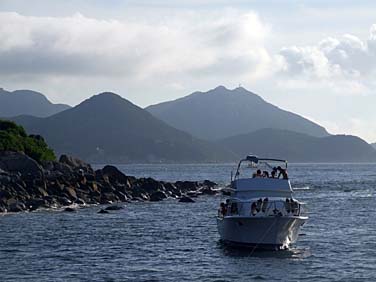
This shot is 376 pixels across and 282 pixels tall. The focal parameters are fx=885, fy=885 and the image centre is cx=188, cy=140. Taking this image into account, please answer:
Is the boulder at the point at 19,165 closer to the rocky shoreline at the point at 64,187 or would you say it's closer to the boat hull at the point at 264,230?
the rocky shoreline at the point at 64,187

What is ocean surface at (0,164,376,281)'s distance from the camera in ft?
116

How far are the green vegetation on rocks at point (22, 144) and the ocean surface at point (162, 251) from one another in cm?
3227

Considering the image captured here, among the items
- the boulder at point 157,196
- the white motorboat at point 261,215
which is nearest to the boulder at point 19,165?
the boulder at point 157,196

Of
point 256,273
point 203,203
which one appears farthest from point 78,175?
point 256,273

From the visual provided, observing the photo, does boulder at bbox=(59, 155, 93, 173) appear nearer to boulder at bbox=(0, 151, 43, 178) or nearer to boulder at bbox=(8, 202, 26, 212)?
boulder at bbox=(0, 151, 43, 178)

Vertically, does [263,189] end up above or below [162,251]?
above

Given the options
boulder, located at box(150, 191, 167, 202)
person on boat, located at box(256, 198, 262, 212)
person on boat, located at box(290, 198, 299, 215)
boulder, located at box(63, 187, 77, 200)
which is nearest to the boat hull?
person on boat, located at box(290, 198, 299, 215)

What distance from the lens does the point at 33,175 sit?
78.8 meters

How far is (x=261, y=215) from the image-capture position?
40469mm

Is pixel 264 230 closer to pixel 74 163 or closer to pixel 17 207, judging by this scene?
pixel 17 207

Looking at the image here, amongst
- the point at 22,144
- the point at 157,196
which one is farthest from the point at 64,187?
the point at 22,144

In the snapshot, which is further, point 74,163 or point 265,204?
point 74,163

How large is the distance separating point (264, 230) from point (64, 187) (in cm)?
3500

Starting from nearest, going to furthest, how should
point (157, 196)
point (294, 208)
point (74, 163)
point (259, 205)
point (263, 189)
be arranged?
1. point (259, 205)
2. point (294, 208)
3. point (263, 189)
4. point (157, 196)
5. point (74, 163)
